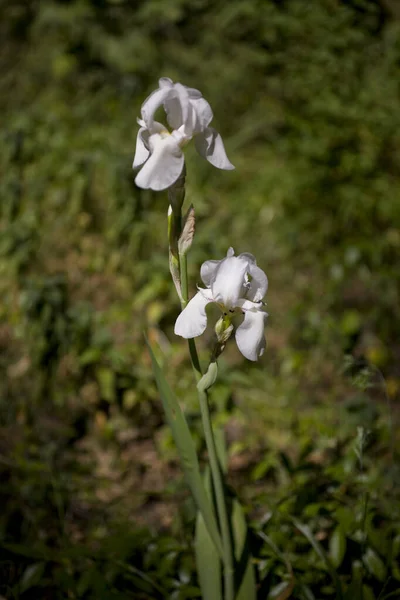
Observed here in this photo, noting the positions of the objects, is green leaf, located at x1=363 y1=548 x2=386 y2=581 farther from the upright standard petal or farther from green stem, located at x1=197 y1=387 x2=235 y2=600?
the upright standard petal

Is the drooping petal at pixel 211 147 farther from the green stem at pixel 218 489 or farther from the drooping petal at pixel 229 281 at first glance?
the green stem at pixel 218 489

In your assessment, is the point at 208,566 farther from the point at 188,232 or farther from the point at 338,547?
the point at 188,232

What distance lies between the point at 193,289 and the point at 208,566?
4.75 ft

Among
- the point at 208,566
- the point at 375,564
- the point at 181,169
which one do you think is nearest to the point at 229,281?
the point at 181,169

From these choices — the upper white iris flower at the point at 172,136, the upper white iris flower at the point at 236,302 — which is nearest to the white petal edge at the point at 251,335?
the upper white iris flower at the point at 236,302

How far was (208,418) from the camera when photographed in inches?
34.8

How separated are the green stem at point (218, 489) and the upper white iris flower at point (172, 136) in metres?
0.35

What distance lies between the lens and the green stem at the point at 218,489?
34.8 inches

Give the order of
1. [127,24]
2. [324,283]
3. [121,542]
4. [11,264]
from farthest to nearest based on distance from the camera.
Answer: [127,24] → [324,283] → [11,264] → [121,542]

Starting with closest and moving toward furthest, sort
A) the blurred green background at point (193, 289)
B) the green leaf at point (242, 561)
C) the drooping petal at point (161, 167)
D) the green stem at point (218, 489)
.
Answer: the drooping petal at point (161, 167), the green stem at point (218, 489), the green leaf at point (242, 561), the blurred green background at point (193, 289)

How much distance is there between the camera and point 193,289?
2301mm

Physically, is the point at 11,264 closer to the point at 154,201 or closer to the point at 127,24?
the point at 154,201

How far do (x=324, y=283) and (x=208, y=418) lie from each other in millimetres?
1731

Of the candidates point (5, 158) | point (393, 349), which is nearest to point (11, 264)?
point (5, 158)
